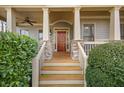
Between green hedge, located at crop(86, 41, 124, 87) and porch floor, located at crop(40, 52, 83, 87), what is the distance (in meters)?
1.96

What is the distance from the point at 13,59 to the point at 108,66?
273 cm

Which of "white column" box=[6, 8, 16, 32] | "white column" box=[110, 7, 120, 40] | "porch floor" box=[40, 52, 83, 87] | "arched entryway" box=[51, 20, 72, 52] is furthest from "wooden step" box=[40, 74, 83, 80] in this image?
"arched entryway" box=[51, 20, 72, 52]

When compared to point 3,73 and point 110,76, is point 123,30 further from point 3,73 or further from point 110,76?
point 3,73

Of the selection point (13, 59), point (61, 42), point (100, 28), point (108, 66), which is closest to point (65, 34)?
point (61, 42)

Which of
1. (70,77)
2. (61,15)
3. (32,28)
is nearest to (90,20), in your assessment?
(61,15)

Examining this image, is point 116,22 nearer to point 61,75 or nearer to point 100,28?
point 100,28

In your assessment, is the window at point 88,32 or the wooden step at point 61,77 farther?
the window at point 88,32

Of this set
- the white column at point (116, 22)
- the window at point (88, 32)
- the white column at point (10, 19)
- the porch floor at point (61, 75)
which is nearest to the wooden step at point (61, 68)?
the porch floor at point (61, 75)

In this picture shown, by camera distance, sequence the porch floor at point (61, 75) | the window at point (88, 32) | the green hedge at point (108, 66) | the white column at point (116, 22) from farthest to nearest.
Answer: the window at point (88, 32) < the white column at point (116, 22) < the porch floor at point (61, 75) < the green hedge at point (108, 66)

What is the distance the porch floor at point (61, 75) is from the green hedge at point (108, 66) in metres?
1.96

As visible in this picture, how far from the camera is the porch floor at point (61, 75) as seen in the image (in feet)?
28.4

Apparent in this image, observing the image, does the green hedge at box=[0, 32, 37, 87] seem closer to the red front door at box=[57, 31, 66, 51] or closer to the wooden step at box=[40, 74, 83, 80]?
the wooden step at box=[40, 74, 83, 80]

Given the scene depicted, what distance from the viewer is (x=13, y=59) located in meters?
6.39

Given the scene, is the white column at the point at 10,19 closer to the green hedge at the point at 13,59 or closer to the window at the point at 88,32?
the window at the point at 88,32
